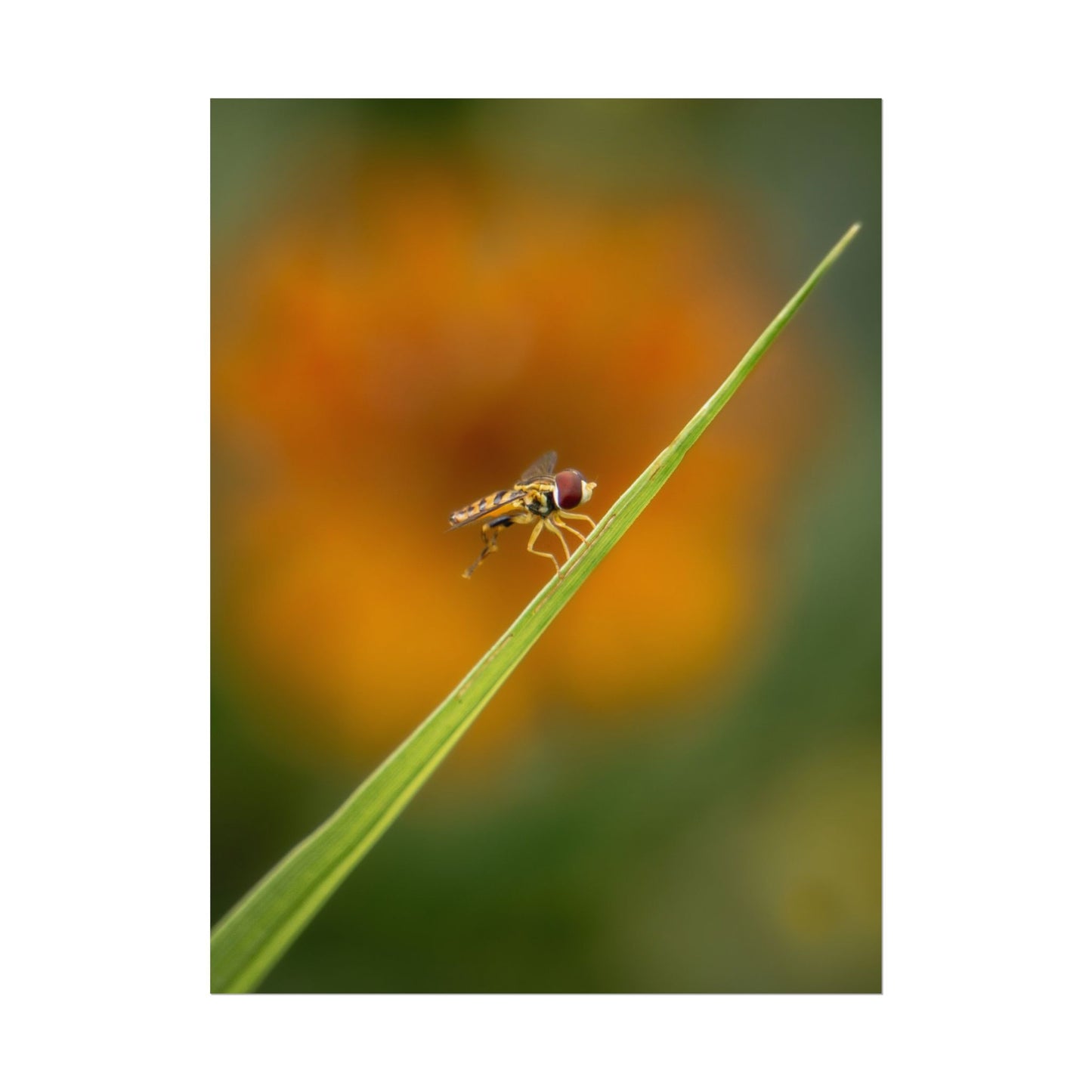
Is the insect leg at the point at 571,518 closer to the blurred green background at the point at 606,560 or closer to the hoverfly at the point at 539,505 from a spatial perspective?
the hoverfly at the point at 539,505

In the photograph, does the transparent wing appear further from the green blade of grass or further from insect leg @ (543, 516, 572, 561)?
the green blade of grass

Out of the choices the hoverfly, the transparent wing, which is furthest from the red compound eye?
the transparent wing

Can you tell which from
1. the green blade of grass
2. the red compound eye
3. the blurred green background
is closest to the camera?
the green blade of grass

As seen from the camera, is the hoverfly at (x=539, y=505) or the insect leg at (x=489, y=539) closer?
the hoverfly at (x=539, y=505)

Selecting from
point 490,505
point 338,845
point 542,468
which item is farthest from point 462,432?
point 338,845

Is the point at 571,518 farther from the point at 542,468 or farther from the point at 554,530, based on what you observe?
the point at 542,468

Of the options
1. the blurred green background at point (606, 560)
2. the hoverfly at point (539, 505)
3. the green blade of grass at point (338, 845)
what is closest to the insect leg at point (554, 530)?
the hoverfly at point (539, 505)
